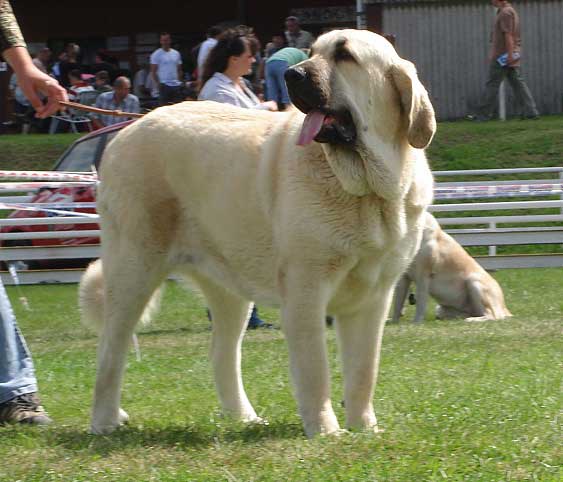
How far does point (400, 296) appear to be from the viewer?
978 cm

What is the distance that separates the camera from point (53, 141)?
59.0ft

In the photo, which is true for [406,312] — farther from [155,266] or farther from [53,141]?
[53,141]

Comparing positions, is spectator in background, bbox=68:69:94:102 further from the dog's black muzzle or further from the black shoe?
the dog's black muzzle

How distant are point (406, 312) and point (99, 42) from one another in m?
16.1

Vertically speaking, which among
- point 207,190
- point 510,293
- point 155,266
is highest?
point 207,190

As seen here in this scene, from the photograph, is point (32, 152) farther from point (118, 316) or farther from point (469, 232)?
point (118, 316)

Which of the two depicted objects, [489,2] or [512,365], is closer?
[512,365]

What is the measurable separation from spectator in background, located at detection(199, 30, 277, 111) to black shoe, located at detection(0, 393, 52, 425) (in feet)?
9.68

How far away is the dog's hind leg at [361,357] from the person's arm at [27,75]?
4.86 feet

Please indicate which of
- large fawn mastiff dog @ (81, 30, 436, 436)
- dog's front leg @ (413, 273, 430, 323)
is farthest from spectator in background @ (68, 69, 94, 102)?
large fawn mastiff dog @ (81, 30, 436, 436)

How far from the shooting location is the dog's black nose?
4.22m

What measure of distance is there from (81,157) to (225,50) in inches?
206

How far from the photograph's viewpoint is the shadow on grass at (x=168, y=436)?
4.42 meters

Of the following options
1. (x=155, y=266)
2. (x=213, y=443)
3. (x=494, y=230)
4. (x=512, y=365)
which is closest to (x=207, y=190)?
(x=155, y=266)
